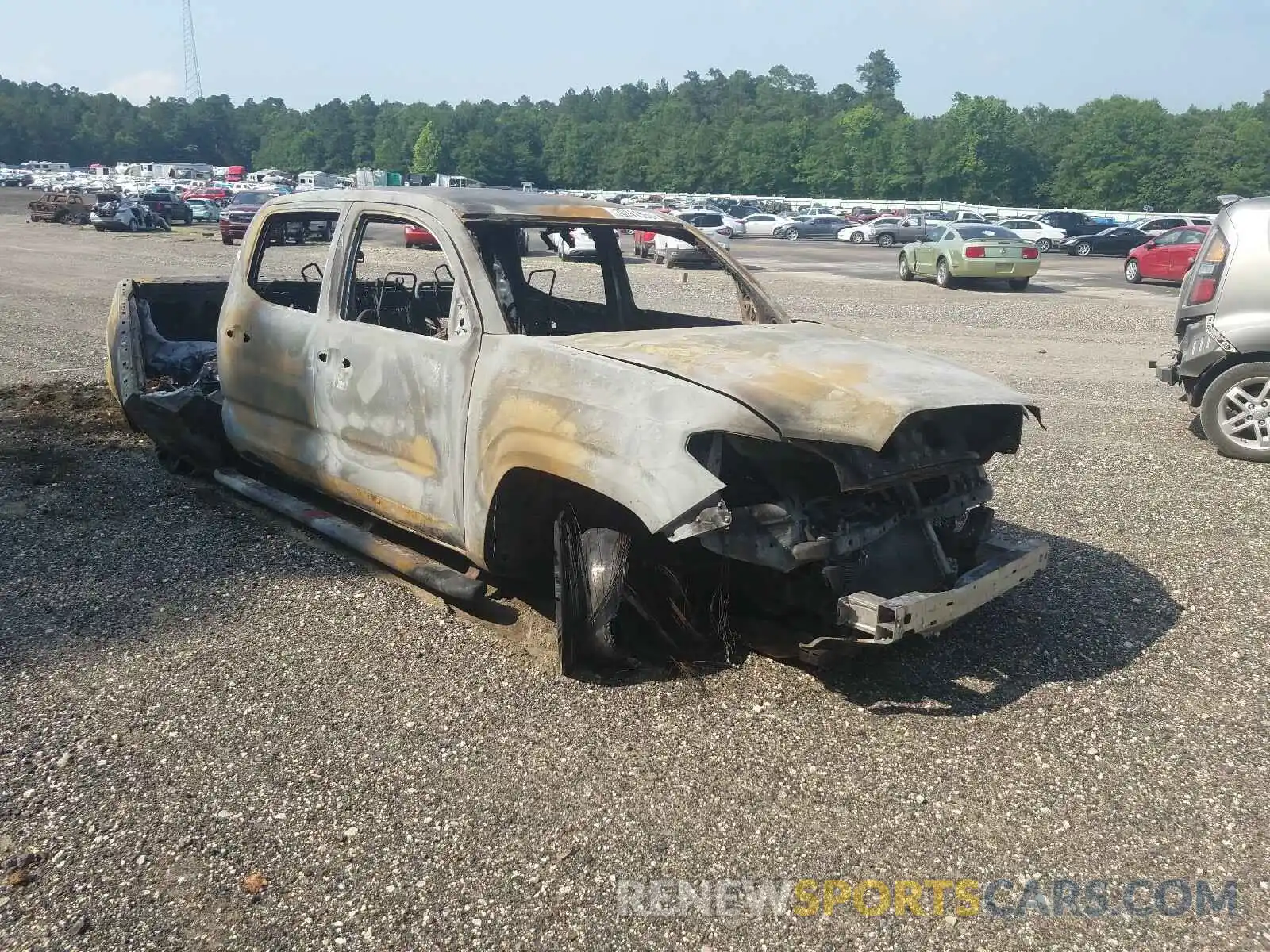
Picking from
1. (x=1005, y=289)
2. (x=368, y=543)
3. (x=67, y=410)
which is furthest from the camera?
(x=1005, y=289)

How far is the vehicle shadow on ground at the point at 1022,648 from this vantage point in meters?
4.07

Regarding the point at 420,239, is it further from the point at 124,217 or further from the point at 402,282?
the point at 124,217

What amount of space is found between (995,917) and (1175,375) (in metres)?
6.82

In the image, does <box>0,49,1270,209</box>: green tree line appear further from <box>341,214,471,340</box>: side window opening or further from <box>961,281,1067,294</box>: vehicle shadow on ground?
<box>341,214,471,340</box>: side window opening

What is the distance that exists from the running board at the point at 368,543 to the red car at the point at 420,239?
4.53 ft

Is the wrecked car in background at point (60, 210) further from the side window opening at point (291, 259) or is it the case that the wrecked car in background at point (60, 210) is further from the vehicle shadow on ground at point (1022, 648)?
the vehicle shadow on ground at point (1022, 648)

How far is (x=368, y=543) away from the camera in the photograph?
500 cm

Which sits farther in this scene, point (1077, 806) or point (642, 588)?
point (642, 588)

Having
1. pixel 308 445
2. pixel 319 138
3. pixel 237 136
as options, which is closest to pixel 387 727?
pixel 308 445

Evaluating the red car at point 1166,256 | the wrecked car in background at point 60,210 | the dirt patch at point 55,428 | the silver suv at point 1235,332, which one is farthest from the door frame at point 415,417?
the wrecked car in background at point 60,210

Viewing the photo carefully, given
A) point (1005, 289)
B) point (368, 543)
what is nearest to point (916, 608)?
point (368, 543)

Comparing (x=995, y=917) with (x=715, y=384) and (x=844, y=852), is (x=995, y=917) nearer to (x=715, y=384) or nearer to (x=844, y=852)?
(x=844, y=852)

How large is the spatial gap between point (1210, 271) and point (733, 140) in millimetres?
102372

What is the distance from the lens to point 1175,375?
8461 millimetres
